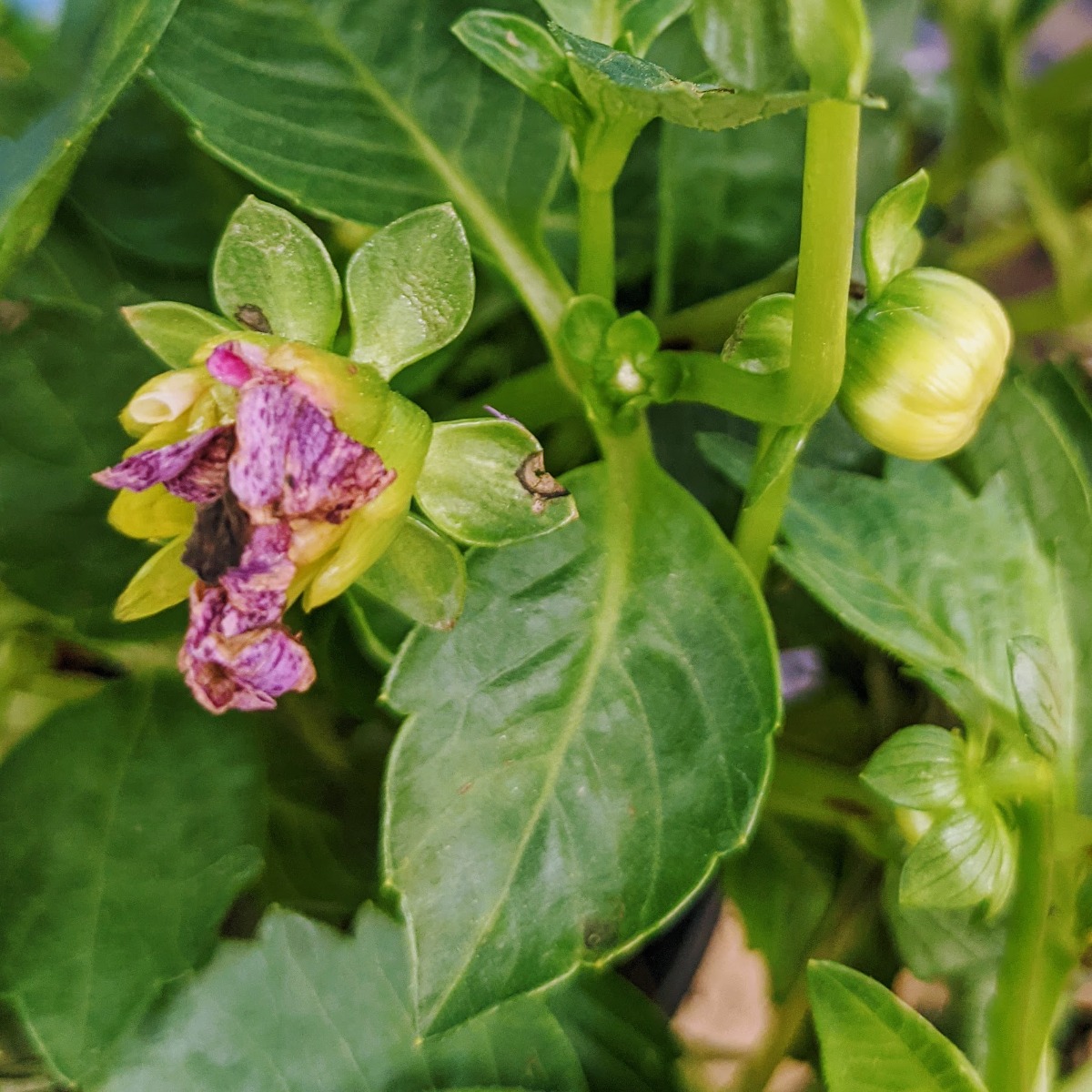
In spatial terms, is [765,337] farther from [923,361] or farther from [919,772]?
[919,772]

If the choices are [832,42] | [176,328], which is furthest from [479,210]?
[832,42]

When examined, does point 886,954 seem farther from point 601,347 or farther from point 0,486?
point 0,486

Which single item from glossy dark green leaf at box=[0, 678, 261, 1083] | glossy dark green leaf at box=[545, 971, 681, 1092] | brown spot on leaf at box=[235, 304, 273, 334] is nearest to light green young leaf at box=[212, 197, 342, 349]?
brown spot on leaf at box=[235, 304, 273, 334]

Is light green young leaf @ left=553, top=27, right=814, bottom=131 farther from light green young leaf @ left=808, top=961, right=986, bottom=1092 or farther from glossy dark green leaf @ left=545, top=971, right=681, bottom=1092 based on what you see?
glossy dark green leaf @ left=545, top=971, right=681, bottom=1092

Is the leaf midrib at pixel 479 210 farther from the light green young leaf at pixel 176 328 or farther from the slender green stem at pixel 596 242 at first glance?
the light green young leaf at pixel 176 328

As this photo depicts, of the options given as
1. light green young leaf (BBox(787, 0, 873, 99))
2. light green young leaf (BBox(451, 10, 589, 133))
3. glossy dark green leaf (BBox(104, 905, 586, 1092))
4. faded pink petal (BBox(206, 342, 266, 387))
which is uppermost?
light green young leaf (BBox(787, 0, 873, 99))
